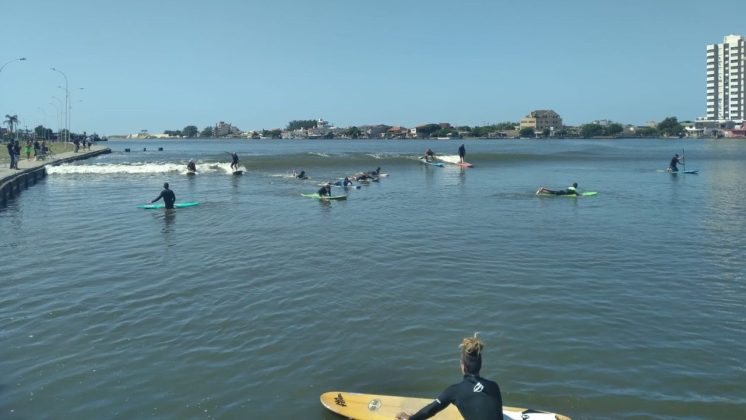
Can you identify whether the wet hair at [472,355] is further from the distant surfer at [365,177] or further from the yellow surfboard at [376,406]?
the distant surfer at [365,177]

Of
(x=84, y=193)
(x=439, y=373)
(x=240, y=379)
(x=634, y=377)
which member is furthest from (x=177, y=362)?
(x=84, y=193)

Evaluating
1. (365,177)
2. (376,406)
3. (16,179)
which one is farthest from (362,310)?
(16,179)

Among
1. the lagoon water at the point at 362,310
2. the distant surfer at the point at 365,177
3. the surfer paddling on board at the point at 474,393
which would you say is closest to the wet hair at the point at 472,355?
the surfer paddling on board at the point at 474,393

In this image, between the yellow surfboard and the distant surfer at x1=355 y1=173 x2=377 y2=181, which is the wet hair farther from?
the distant surfer at x1=355 y1=173 x2=377 y2=181

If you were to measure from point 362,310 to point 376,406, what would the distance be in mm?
4855

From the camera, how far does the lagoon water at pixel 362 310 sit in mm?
9625

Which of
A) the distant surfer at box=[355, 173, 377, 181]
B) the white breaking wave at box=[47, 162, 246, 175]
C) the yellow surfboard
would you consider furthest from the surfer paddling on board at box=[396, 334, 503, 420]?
the white breaking wave at box=[47, 162, 246, 175]

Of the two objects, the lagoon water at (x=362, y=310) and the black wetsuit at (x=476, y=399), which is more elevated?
the black wetsuit at (x=476, y=399)

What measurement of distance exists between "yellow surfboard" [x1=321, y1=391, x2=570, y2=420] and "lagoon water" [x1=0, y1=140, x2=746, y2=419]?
368mm

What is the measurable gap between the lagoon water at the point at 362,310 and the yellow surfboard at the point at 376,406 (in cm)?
37

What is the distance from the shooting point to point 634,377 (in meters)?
10.1

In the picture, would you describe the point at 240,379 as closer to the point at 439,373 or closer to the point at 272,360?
the point at 272,360

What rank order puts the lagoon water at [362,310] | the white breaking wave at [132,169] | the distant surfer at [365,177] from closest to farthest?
the lagoon water at [362,310] → the distant surfer at [365,177] → the white breaking wave at [132,169]

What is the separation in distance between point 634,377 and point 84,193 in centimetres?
3670
